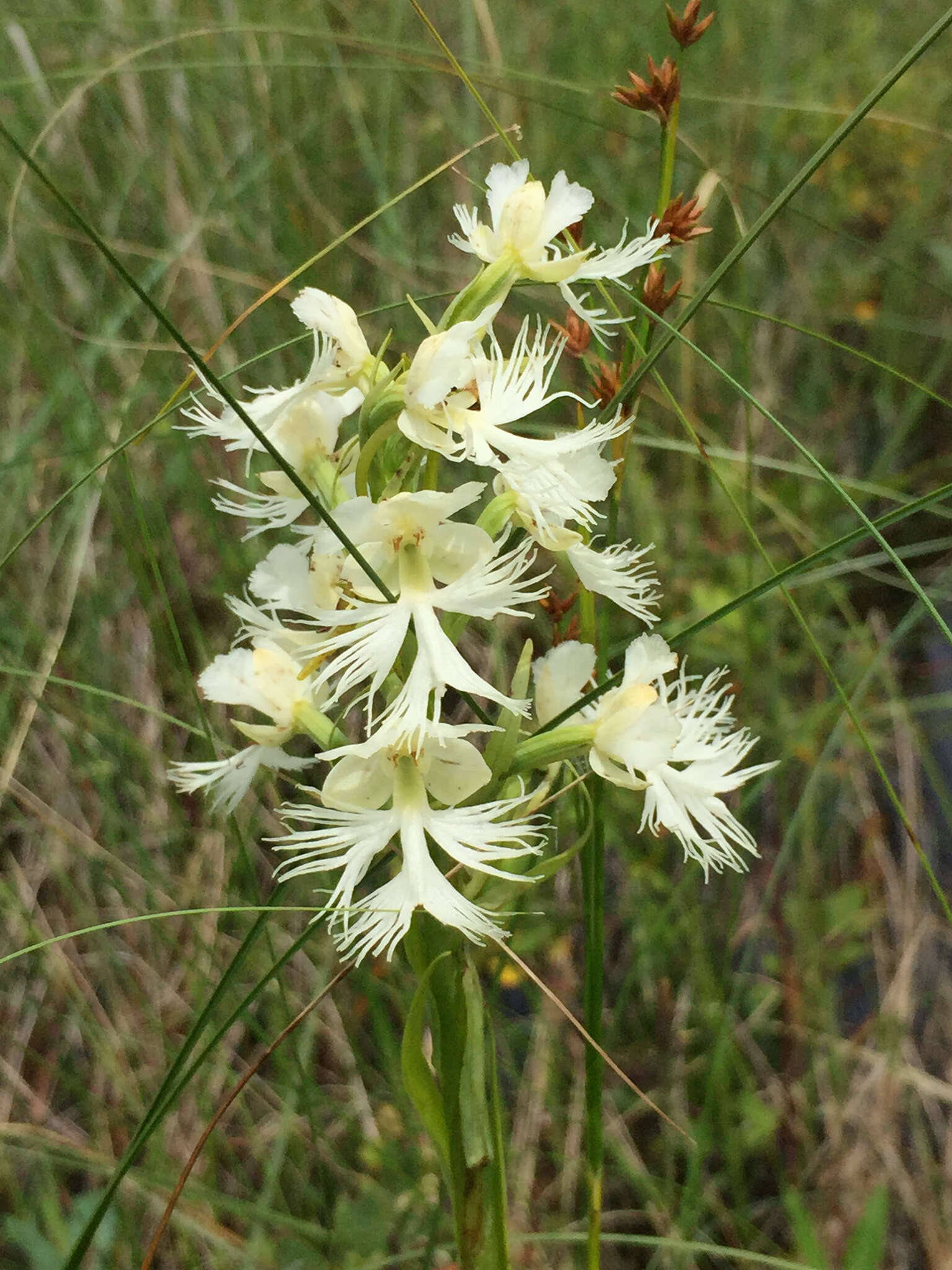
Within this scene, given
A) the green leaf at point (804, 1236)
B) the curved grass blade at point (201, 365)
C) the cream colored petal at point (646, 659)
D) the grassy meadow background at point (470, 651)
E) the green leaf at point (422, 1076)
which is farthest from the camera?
the grassy meadow background at point (470, 651)

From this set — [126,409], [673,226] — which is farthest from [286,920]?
A: [673,226]

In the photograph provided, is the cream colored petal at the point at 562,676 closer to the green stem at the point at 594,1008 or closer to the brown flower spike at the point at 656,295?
the green stem at the point at 594,1008

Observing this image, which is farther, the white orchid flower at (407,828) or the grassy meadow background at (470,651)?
the grassy meadow background at (470,651)

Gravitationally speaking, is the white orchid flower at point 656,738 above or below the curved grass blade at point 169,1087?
above

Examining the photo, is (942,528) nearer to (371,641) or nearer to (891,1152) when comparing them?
(891,1152)

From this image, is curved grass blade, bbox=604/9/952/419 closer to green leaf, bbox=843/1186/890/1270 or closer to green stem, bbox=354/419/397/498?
green stem, bbox=354/419/397/498

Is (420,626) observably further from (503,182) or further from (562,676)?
(503,182)

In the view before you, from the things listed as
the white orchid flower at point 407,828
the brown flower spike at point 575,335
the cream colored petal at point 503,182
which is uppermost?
the cream colored petal at point 503,182

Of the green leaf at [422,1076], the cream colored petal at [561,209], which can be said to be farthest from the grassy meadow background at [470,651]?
the green leaf at [422,1076]
